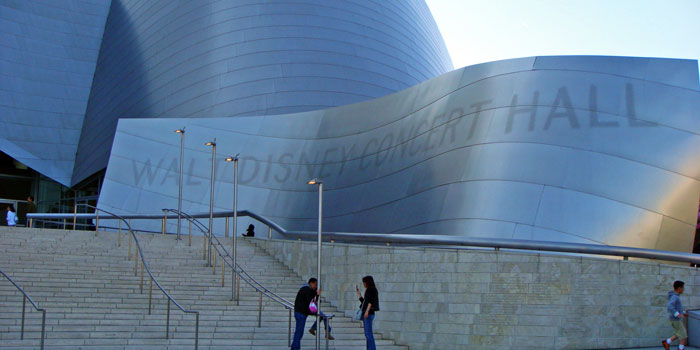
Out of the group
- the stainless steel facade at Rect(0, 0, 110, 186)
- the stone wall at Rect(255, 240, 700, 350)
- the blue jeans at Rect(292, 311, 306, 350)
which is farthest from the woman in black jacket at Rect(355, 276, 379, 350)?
the stainless steel facade at Rect(0, 0, 110, 186)

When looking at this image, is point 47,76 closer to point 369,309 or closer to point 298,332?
point 298,332

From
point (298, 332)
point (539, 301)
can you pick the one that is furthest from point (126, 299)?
point (539, 301)

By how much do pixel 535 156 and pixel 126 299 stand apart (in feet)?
31.5

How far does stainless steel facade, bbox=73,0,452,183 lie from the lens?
31.0 m

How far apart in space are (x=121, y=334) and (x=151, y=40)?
84.4 ft

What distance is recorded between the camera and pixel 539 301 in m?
12.1

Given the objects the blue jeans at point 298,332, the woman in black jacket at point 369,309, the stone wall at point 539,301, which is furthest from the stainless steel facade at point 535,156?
the blue jeans at point 298,332

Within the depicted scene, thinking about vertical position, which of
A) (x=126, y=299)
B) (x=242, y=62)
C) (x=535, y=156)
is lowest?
(x=126, y=299)

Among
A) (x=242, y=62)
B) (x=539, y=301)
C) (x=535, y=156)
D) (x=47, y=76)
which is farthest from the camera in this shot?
(x=47, y=76)

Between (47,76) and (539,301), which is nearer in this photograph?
(539,301)

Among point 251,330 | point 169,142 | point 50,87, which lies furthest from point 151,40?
point 251,330

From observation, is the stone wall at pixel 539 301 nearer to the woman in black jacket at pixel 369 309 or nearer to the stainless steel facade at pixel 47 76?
the woman in black jacket at pixel 369 309

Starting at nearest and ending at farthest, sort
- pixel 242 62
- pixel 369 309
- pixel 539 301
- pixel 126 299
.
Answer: pixel 369 309, pixel 539 301, pixel 126 299, pixel 242 62

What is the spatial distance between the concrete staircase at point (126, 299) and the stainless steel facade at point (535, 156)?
4090 mm
